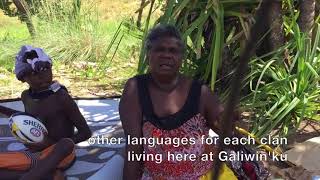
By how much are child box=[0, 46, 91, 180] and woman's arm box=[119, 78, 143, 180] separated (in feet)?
1.05

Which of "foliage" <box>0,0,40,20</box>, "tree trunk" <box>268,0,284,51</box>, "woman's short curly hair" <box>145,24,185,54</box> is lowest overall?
"tree trunk" <box>268,0,284,51</box>

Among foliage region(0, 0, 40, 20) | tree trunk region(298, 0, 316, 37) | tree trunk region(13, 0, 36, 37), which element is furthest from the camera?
foliage region(0, 0, 40, 20)

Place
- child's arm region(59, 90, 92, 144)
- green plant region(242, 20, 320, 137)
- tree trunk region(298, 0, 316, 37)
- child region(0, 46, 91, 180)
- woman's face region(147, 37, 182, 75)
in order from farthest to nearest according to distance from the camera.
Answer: tree trunk region(298, 0, 316, 37)
green plant region(242, 20, 320, 137)
child's arm region(59, 90, 92, 144)
child region(0, 46, 91, 180)
woman's face region(147, 37, 182, 75)

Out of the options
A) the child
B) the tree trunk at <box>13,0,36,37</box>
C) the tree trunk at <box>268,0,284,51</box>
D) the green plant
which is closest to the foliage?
the tree trunk at <box>13,0,36,37</box>

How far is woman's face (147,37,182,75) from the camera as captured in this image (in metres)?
1.89

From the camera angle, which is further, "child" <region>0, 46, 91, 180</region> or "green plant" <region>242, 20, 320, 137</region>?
"green plant" <region>242, 20, 320, 137</region>

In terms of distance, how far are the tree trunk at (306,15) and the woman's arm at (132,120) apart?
1670mm

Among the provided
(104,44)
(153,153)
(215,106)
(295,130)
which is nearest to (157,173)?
(153,153)

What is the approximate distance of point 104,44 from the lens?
6.23 meters

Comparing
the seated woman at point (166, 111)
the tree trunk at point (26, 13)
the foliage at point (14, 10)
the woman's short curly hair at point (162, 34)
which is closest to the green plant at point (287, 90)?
the seated woman at point (166, 111)

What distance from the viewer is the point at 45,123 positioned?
2312 millimetres

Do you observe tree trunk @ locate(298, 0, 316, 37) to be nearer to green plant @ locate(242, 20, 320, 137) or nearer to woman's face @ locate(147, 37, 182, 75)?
green plant @ locate(242, 20, 320, 137)

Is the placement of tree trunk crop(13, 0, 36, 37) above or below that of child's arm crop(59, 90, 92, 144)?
above

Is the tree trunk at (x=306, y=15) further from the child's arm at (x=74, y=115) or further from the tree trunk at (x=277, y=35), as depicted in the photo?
the child's arm at (x=74, y=115)
